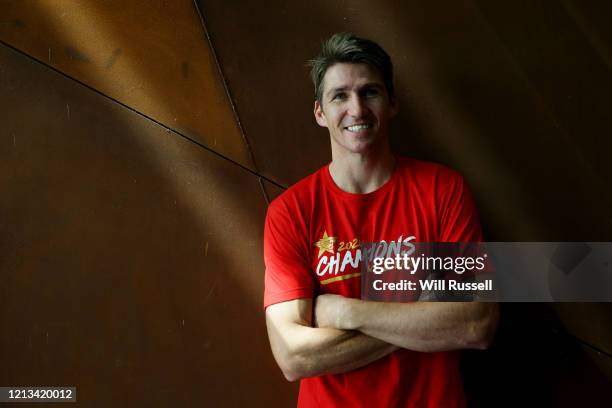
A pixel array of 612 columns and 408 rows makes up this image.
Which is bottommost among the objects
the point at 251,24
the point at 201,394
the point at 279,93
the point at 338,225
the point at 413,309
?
the point at 201,394

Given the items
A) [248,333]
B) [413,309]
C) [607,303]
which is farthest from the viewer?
[248,333]

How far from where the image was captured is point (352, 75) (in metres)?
1.75

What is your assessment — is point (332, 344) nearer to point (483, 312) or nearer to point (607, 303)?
point (483, 312)

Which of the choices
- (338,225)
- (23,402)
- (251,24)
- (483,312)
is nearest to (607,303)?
(483,312)

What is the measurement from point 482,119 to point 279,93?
28.4 inches

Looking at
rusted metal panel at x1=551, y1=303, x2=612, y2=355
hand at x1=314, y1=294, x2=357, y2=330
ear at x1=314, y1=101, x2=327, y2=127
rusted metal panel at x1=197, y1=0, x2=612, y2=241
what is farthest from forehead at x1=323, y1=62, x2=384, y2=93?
rusted metal panel at x1=551, y1=303, x2=612, y2=355

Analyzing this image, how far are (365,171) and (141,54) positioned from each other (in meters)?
0.92

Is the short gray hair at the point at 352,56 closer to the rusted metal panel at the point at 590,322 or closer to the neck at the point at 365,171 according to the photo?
the neck at the point at 365,171

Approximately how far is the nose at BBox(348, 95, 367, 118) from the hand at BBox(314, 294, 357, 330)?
537 millimetres

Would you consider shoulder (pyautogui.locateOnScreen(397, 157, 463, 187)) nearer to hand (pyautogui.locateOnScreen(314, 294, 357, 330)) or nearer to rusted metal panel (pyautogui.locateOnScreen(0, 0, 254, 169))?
hand (pyautogui.locateOnScreen(314, 294, 357, 330))

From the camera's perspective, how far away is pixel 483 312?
1.58 m

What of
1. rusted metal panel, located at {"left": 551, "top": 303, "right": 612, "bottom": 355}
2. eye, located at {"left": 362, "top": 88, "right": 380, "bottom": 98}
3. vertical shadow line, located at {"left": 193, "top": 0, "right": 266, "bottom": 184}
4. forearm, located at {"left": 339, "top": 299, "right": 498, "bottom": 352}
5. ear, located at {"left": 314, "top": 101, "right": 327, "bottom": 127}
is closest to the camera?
forearm, located at {"left": 339, "top": 299, "right": 498, "bottom": 352}

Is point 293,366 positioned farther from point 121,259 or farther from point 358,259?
point 121,259

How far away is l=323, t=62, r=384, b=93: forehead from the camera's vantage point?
1.75m
